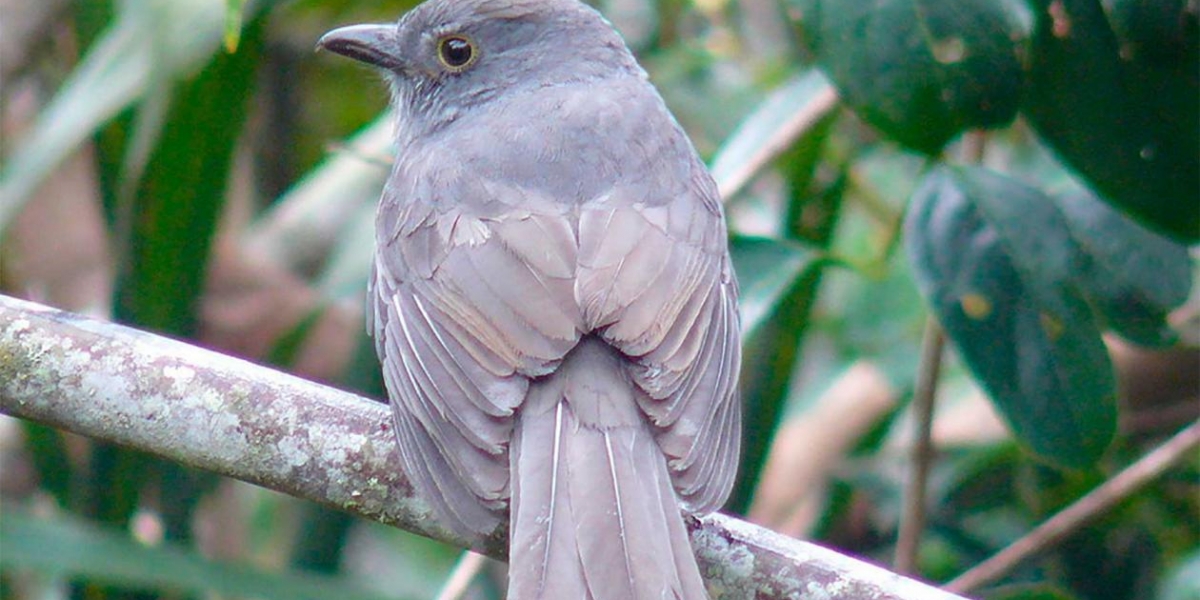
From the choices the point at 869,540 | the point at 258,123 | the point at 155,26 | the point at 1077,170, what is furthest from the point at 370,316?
the point at 258,123

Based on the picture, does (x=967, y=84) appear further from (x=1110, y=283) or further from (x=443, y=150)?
(x=443, y=150)

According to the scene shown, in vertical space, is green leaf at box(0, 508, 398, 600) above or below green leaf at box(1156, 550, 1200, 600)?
above

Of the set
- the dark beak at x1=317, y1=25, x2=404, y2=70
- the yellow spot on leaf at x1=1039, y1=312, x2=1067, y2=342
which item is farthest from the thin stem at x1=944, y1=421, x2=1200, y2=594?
the dark beak at x1=317, y1=25, x2=404, y2=70

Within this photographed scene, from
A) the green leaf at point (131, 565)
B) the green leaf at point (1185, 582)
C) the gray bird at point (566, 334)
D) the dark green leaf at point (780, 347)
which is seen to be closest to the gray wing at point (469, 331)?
the gray bird at point (566, 334)

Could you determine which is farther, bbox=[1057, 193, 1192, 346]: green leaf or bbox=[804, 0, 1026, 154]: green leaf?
bbox=[1057, 193, 1192, 346]: green leaf

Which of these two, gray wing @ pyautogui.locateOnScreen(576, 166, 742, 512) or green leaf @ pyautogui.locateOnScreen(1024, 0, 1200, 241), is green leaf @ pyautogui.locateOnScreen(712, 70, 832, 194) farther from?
green leaf @ pyautogui.locateOnScreen(1024, 0, 1200, 241)

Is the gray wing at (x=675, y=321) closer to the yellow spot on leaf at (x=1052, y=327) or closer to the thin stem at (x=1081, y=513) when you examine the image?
the yellow spot on leaf at (x=1052, y=327)

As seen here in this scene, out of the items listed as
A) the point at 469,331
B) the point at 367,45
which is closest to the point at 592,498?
the point at 469,331
